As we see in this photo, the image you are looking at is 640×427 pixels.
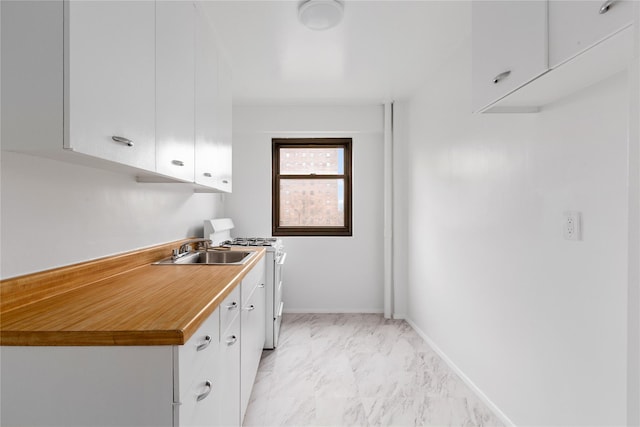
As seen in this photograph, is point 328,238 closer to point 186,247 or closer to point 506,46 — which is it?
point 186,247

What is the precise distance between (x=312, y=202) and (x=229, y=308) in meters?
2.55

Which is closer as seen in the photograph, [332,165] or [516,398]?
[516,398]

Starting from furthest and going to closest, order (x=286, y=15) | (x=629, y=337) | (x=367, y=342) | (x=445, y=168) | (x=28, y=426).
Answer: (x=367, y=342)
(x=445, y=168)
(x=286, y=15)
(x=28, y=426)
(x=629, y=337)

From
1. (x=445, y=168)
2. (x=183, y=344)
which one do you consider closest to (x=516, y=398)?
(x=445, y=168)

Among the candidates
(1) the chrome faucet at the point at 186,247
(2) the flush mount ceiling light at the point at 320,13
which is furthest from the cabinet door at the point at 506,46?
(1) the chrome faucet at the point at 186,247

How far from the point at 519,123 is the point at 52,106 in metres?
1.94

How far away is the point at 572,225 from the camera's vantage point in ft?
4.44

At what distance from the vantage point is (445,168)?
2.59 meters

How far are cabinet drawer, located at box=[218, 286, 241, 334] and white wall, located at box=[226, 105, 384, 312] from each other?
2202 millimetres

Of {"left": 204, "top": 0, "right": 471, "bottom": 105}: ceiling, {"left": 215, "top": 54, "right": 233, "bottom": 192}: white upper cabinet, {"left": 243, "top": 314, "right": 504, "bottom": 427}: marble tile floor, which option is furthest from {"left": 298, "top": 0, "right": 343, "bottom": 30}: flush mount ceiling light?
{"left": 243, "top": 314, "right": 504, "bottom": 427}: marble tile floor

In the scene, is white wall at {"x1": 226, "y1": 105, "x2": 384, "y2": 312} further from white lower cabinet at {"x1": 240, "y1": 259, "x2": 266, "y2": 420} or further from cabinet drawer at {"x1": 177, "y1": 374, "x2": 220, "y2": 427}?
cabinet drawer at {"x1": 177, "y1": 374, "x2": 220, "y2": 427}

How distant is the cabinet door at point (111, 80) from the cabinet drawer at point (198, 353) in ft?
1.96

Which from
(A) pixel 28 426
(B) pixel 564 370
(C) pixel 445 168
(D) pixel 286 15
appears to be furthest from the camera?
(C) pixel 445 168

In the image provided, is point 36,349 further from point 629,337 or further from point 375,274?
point 375,274
